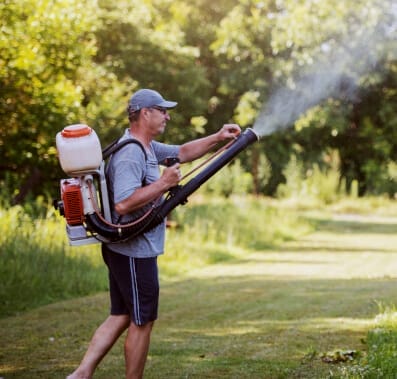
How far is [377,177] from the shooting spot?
1125 inches

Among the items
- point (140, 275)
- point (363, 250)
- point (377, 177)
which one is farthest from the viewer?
point (377, 177)

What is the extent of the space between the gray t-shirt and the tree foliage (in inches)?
208

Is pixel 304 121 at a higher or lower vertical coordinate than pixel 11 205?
higher

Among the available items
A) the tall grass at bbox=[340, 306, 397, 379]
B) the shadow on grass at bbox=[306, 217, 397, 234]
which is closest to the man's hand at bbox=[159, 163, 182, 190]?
the tall grass at bbox=[340, 306, 397, 379]

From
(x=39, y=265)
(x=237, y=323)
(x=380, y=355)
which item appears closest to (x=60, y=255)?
(x=39, y=265)

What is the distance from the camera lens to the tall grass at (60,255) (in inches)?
408

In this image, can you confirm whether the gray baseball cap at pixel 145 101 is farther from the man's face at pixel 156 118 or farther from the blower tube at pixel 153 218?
the blower tube at pixel 153 218

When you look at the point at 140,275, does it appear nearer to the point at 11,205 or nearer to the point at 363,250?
the point at 11,205

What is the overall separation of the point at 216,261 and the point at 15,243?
4.32 m

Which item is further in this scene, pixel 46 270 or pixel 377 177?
pixel 377 177

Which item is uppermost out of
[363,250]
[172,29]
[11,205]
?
[172,29]

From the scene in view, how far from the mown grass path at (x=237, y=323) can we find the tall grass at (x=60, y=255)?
372mm

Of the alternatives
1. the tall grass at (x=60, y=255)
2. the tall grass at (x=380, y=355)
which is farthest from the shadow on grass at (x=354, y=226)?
the tall grass at (x=380, y=355)

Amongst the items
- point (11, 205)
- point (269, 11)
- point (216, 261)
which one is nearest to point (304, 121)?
point (269, 11)
